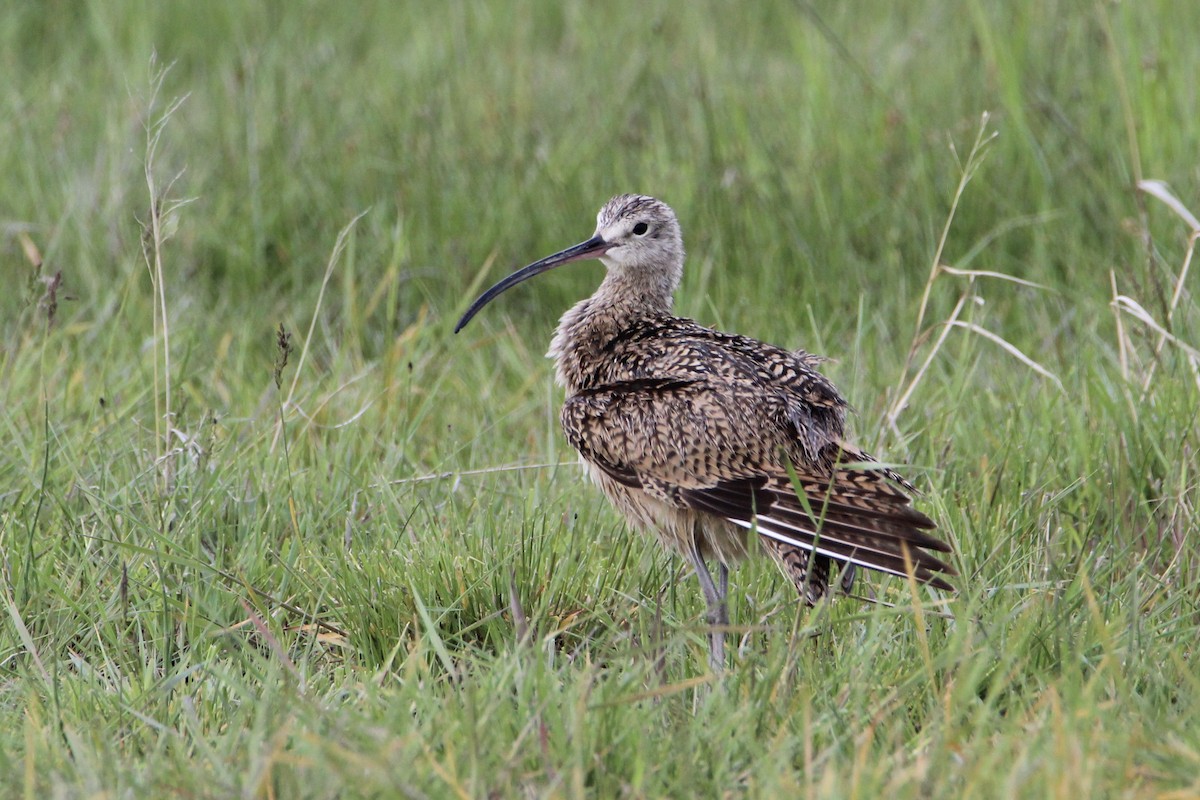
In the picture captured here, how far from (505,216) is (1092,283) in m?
2.40

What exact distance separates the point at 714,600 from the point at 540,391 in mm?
1904

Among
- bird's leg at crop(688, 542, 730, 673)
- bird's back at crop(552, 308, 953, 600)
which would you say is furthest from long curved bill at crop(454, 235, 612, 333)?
bird's leg at crop(688, 542, 730, 673)

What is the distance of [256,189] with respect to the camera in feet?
22.4

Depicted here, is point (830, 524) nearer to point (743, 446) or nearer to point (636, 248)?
point (743, 446)

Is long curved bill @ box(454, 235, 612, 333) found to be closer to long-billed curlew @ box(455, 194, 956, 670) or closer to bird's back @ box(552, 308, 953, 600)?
long-billed curlew @ box(455, 194, 956, 670)

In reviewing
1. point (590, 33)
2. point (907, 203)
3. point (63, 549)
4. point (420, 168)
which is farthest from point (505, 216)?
point (63, 549)

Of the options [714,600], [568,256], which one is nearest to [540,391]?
[568,256]

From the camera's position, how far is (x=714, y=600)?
413cm

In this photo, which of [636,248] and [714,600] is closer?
[714,600]

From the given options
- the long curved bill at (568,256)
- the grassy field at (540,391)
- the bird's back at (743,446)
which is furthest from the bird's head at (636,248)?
the grassy field at (540,391)

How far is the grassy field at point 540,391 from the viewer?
3.21m

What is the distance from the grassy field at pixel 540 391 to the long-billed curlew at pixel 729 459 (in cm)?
16

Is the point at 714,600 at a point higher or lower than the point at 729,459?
lower

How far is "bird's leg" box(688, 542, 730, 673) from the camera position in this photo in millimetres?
3721
